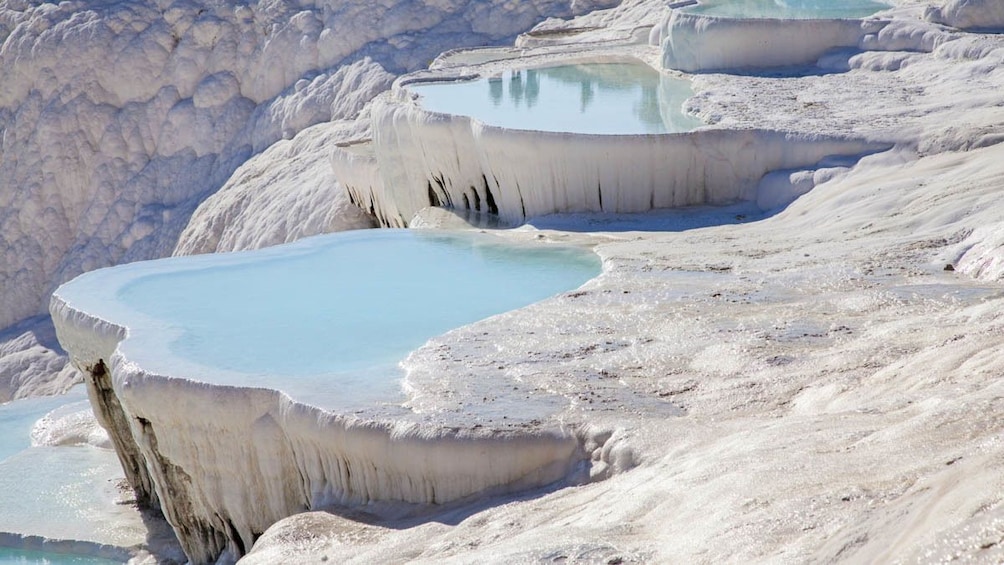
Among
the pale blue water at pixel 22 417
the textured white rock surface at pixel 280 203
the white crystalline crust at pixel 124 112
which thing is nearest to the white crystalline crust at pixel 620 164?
the textured white rock surface at pixel 280 203

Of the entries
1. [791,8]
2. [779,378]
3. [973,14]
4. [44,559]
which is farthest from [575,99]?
[779,378]

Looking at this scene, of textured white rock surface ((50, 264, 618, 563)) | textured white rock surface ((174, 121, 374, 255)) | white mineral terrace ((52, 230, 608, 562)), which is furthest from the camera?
textured white rock surface ((174, 121, 374, 255))

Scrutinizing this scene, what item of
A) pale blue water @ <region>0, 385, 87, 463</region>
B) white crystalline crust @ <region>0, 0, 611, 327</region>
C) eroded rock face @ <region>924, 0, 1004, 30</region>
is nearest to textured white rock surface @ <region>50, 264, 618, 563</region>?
pale blue water @ <region>0, 385, 87, 463</region>

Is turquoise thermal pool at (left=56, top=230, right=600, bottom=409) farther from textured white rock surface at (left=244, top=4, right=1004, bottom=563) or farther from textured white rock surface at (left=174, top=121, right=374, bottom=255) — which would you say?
textured white rock surface at (left=174, top=121, right=374, bottom=255)

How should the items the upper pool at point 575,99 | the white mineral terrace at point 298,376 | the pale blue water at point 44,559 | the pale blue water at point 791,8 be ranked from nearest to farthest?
1. the white mineral terrace at point 298,376
2. the pale blue water at point 44,559
3. the upper pool at point 575,99
4. the pale blue water at point 791,8

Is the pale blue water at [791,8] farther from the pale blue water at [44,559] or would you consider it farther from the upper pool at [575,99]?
the pale blue water at [44,559]

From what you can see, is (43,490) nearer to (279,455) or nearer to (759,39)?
(279,455)
